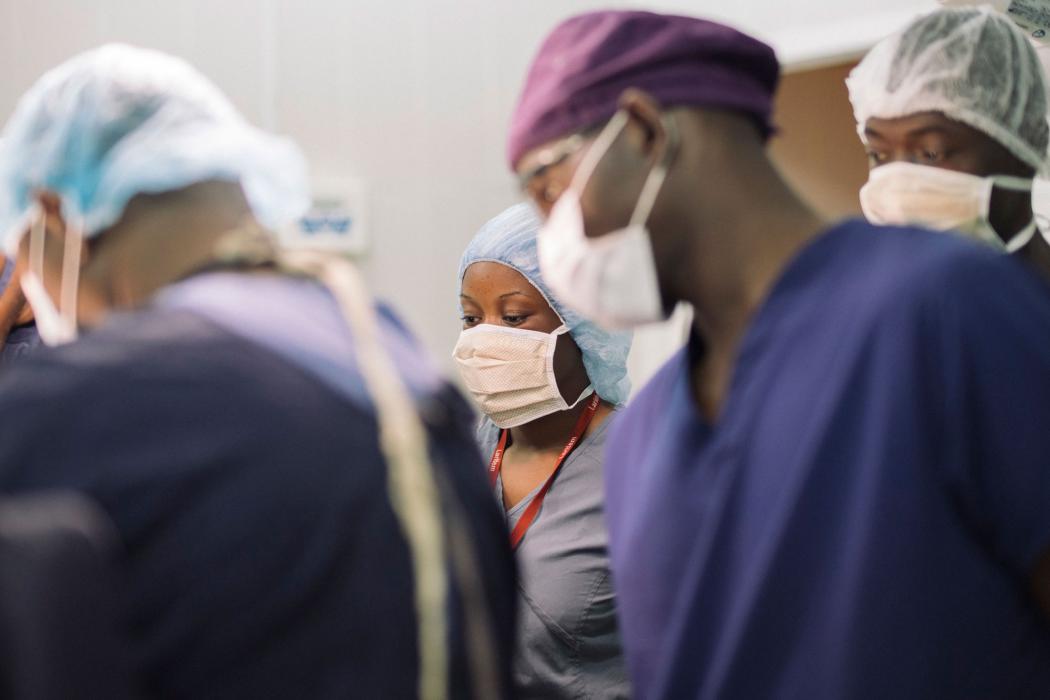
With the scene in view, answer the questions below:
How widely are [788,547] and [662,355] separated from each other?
2.06 meters

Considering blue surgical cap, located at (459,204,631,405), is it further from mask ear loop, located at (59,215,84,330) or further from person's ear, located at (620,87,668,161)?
mask ear loop, located at (59,215,84,330)

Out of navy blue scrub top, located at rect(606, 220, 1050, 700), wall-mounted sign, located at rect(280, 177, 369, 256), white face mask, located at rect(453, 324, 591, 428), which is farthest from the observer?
wall-mounted sign, located at rect(280, 177, 369, 256)

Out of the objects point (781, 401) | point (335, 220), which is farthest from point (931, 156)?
point (335, 220)

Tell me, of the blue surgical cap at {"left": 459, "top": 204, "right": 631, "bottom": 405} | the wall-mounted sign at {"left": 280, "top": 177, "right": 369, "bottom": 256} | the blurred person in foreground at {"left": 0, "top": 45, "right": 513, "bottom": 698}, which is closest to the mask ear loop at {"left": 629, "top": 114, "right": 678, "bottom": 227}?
the blurred person in foreground at {"left": 0, "top": 45, "right": 513, "bottom": 698}

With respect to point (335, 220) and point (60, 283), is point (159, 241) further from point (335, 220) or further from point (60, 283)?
point (335, 220)

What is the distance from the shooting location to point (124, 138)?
1.06 meters

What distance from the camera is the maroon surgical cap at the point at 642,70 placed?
118cm

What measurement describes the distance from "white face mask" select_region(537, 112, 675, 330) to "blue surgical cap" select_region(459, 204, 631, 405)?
766mm

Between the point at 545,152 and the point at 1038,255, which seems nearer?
the point at 545,152

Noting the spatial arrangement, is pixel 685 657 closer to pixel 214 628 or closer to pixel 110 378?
pixel 214 628

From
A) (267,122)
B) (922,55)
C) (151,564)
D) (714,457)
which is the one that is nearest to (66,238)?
(151,564)

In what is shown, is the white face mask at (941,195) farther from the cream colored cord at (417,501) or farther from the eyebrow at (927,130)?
the cream colored cord at (417,501)

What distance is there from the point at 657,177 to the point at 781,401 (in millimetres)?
275

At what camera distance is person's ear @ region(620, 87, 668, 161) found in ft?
3.83
